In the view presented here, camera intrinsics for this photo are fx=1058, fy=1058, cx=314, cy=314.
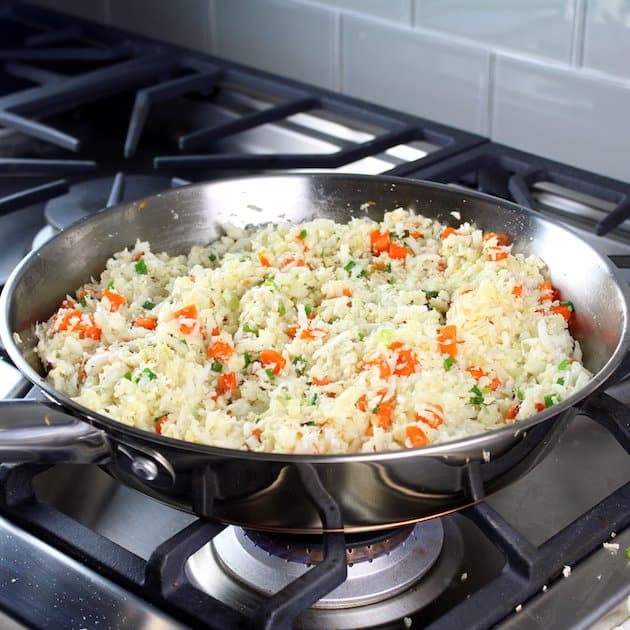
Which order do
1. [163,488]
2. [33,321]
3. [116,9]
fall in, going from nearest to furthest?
[163,488]
[33,321]
[116,9]

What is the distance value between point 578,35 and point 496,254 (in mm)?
433

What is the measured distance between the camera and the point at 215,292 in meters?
1.03

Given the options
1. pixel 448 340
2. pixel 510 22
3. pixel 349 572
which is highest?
pixel 510 22

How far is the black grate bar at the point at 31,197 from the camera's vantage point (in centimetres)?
128

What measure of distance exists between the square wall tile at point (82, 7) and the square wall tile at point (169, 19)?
A: 0.04 meters

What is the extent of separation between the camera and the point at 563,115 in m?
1.38

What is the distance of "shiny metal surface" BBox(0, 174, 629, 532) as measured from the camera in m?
0.71

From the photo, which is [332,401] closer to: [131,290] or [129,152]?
[131,290]

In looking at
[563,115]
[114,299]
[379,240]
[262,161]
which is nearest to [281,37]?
[262,161]

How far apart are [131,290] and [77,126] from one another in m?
0.78

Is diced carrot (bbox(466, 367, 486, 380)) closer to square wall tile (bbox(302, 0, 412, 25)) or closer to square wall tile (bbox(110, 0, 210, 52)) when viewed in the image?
square wall tile (bbox(302, 0, 412, 25))

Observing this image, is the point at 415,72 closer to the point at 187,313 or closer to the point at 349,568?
the point at 187,313

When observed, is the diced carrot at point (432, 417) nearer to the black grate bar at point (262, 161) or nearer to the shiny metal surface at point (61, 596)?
the shiny metal surface at point (61, 596)

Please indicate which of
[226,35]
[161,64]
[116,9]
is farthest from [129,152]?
[116,9]
